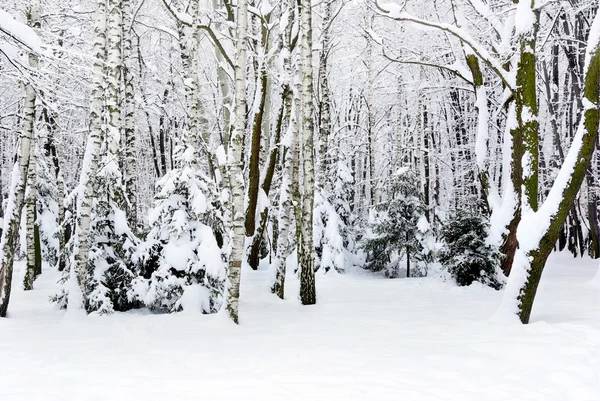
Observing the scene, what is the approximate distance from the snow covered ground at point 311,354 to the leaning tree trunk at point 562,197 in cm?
70

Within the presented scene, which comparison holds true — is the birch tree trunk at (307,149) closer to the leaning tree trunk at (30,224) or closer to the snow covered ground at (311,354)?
the snow covered ground at (311,354)

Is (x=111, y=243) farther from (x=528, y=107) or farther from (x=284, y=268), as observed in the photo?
(x=528, y=107)

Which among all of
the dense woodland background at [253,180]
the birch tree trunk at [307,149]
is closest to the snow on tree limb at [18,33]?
the dense woodland background at [253,180]

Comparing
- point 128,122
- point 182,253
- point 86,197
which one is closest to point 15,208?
point 86,197

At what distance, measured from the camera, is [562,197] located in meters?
6.56

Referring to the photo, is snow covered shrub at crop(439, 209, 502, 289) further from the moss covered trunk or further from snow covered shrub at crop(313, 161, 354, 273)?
the moss covered trunk

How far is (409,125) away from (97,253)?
2662cm

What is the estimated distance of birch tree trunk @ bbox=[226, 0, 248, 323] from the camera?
7070 mm

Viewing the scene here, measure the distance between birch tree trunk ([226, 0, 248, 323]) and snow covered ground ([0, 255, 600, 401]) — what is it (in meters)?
0.56

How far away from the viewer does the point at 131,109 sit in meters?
13.8

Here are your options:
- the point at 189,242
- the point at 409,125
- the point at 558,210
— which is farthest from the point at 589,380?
the point at 409,125

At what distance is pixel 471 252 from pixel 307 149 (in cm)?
523

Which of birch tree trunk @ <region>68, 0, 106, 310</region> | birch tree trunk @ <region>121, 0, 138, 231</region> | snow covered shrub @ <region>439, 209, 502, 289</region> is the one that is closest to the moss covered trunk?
snow covered shrub @ <region>439, 209, 502, 289</region>

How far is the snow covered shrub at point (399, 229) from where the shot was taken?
14336 millimetres
